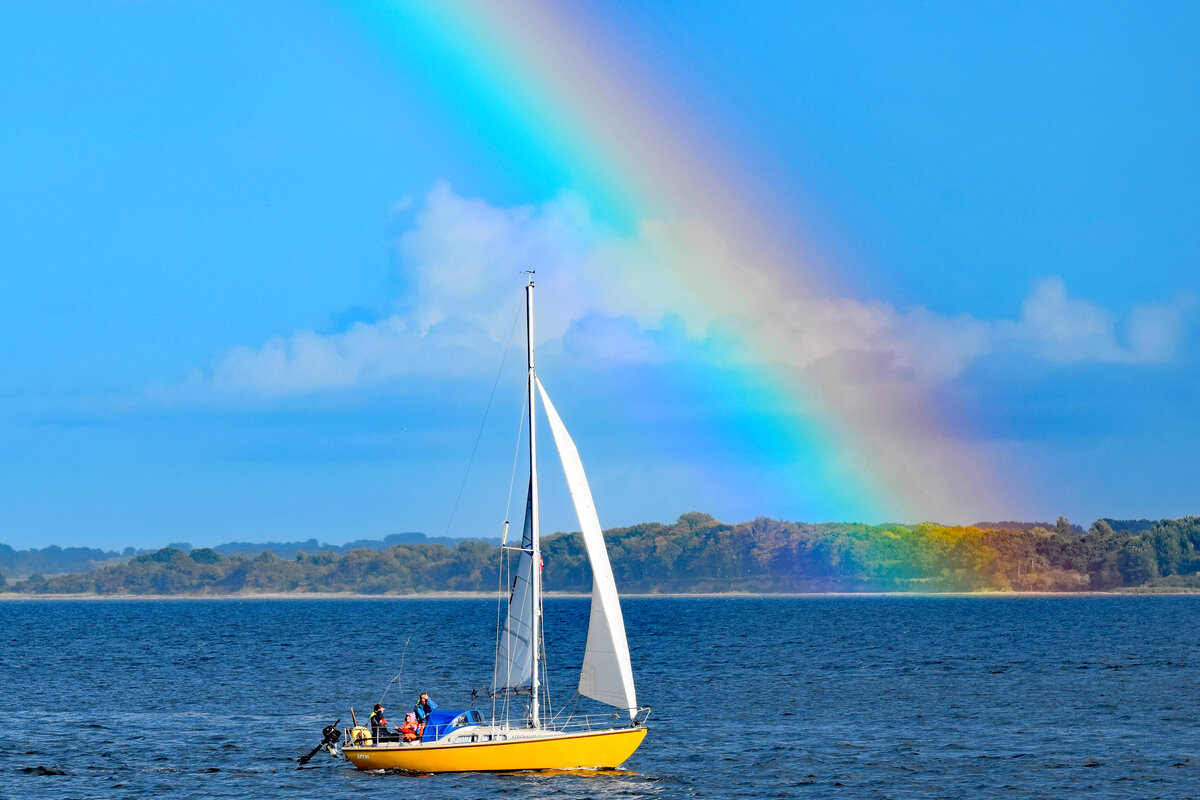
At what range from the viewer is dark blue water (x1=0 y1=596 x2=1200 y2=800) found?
47.0 meters

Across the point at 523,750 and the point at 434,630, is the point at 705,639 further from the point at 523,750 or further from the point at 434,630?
the point at 523,750

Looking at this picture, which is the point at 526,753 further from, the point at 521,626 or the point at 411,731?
the point at 411,731

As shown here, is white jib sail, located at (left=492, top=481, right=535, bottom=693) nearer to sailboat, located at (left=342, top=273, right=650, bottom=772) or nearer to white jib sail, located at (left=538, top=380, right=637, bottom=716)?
sailboat, located at (left=342, top=273, right=650, bottom=772)

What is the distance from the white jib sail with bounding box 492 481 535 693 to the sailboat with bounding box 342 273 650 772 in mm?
35

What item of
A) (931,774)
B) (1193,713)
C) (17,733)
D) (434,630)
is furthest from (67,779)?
(434,630)

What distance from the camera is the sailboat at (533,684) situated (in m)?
45.2

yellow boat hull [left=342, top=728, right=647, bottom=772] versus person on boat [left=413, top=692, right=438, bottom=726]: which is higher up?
person on boat [left=413, top=692, right=438, bottom=726]

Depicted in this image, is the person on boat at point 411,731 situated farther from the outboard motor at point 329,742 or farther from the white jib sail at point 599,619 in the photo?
the white jib sail at point 599,619

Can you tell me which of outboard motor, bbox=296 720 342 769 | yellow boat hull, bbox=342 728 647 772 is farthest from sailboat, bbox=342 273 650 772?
outboard motor, bbox=296 720 342 769

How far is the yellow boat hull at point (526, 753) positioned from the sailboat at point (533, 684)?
0.03m

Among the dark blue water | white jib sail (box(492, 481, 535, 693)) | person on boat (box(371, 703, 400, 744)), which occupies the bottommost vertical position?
the dark blue water

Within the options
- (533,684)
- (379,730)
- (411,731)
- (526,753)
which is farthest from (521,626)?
(379,730)

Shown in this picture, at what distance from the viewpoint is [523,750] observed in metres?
44.9

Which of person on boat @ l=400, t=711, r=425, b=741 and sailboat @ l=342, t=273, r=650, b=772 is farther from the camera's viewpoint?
person on boat @ l=400, t=711, r=425, b=741
